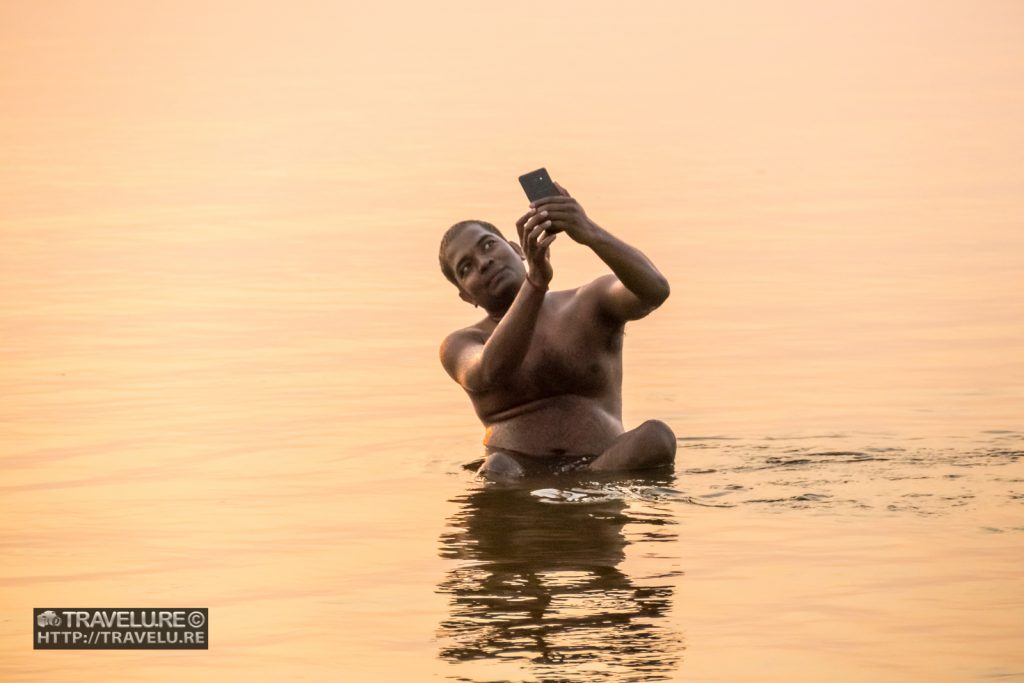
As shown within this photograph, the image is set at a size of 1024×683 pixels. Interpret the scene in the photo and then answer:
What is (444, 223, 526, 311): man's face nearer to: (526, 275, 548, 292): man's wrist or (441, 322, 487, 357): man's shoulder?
(441, 322, 487, 357): man's shoulder

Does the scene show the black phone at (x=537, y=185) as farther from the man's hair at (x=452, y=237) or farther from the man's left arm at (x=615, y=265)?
the man's hair at (x=452, y=237)

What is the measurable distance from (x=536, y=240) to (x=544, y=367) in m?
1.01

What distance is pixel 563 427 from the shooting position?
35.4ft

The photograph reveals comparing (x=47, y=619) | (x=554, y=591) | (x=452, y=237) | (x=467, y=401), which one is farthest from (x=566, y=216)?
(x=467, y=401)

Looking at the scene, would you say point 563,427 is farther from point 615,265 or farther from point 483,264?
point 615,265

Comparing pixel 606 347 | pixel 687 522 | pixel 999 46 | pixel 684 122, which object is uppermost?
pixel 999 46

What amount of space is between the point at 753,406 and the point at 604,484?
6.97 feet

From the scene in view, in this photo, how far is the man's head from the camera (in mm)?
10836

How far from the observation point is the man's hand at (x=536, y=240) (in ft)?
32.4

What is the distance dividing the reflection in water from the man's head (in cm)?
106

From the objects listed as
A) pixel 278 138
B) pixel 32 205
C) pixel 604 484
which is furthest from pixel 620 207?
pixel 604 484

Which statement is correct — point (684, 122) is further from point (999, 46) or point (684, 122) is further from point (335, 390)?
point (335, 390)

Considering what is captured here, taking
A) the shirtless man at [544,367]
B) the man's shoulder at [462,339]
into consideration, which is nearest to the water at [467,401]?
the shirtless man at [544,367]

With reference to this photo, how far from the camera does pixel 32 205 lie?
2020cm
